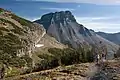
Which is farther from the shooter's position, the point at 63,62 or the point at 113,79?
the point at 63,62

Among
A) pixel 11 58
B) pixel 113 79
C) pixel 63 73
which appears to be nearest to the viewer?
pixel 113 79

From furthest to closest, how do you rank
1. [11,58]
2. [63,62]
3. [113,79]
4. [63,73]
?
[11,58] → [63,62] → [63,73] → [113,79]

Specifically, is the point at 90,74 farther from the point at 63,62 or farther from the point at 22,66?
the point at 22,66

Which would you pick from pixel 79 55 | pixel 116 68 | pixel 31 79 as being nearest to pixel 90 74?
pixel 116 68

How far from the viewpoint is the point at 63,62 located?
170375mm

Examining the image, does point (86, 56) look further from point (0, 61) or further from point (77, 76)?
point (77, 76)

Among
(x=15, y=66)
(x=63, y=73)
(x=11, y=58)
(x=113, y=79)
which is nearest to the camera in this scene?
(x=113, y=79)

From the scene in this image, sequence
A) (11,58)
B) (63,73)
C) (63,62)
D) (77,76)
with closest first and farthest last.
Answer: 1. (77,76)
2. (63,73)
3. (63,62)
4. (11,58)

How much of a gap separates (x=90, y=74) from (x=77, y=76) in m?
4.29

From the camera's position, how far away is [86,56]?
172m

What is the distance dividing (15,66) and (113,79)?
429 ft

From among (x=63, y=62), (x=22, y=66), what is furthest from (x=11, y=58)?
(x=63, y=62)

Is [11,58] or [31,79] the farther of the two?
[11,58]

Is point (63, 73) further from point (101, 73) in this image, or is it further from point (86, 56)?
point (86, 56)
